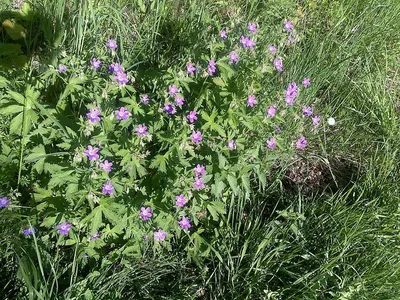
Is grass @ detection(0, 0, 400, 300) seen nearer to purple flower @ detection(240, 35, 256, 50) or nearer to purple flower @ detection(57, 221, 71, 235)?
purple flower @ detection(57, 221, 71, 235)

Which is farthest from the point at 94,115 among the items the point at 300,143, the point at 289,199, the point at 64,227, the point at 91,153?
the point at 289,199

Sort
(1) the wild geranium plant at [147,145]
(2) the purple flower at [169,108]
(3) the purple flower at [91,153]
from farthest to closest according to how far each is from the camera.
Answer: (2) the purple flower at [169,108], (1) the wild geranium plant at [147,145], (3) the purple flower at [91,153]

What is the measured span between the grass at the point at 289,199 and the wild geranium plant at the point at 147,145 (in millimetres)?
159

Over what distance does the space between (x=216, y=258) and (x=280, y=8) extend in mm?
1894

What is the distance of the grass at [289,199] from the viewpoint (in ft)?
6.77

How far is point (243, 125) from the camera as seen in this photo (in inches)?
83.4

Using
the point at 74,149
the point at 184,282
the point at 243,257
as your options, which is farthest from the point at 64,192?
the point at 243,257

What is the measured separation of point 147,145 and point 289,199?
102 cm

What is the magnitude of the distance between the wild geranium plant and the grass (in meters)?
0.16

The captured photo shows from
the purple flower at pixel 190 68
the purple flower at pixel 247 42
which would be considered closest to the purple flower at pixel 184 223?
the purple flower at pixel 190 68

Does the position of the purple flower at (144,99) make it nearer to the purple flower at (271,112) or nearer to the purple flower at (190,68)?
the purple flower at (190,68)

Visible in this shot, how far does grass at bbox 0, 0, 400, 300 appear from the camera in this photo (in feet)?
6.77

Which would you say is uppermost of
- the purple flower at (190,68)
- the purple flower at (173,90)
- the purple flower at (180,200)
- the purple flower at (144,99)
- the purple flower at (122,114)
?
the purple flower at (190,68)

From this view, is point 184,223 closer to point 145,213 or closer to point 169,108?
point 145,213
